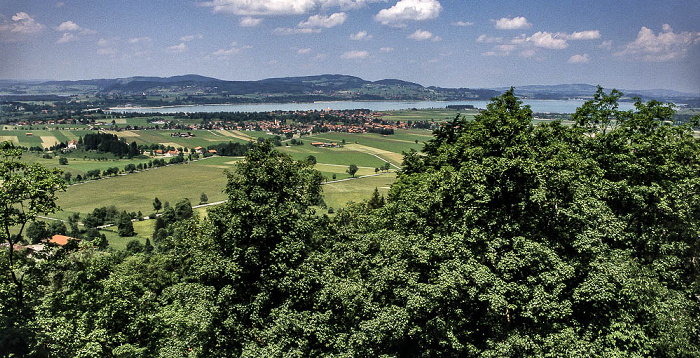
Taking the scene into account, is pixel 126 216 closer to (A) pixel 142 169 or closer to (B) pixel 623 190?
(A) pixel 142 169

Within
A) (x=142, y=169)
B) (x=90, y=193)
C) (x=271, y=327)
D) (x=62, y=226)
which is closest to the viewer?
(x=271, y=327)

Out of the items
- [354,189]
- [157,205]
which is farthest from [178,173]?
[354,189]

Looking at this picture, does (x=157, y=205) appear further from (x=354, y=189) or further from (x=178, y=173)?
(x=354, y=189)

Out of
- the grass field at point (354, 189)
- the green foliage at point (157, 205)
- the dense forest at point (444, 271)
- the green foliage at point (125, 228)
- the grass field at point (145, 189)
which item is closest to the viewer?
the dense forest at point (444, 271)

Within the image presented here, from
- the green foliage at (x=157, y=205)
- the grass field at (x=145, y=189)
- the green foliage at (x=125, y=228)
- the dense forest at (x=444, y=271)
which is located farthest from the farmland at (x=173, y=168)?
the dense forest at (x=444, y=271)

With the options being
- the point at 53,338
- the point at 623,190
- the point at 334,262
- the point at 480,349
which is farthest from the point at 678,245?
the point at 53,338

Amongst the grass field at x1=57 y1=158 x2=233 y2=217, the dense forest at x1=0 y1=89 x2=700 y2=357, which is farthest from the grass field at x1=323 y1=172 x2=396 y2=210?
the dense forest at x1=0 y1=89 x2=700 y2=357

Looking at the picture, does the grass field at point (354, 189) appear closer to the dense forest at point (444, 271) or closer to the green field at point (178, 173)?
the green field at point (178, 173)

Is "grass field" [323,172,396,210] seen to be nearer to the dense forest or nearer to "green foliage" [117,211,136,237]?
"green foliage" [117,211,136,237]
